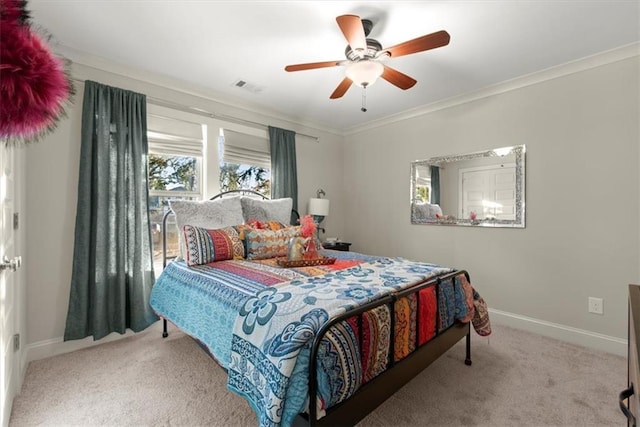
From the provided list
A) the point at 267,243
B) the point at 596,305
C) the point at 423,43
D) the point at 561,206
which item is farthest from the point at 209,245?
the point at 596,305

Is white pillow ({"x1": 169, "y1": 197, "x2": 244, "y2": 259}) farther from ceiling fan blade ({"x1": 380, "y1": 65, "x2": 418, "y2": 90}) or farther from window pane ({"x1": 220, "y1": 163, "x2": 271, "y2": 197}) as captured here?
ceiling fan blade ({"x1": 380, "y1": 65, "x2": 418, "y2": 90})

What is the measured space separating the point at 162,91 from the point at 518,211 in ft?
12.0

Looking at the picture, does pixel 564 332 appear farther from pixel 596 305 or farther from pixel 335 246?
pixel 335 246

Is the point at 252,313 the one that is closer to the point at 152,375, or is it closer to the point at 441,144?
the point at 152,375

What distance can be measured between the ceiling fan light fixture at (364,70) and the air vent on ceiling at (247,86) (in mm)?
1332

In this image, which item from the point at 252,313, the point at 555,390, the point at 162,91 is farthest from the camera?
the point at 162,91

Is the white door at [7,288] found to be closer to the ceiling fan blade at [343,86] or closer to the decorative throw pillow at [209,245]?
the decorative throw pillow at [209,245]

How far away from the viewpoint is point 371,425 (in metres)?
1.63

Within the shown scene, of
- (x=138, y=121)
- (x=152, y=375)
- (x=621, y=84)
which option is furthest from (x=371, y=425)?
(x=621, y=84)

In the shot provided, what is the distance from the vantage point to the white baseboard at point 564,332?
8.07 feet

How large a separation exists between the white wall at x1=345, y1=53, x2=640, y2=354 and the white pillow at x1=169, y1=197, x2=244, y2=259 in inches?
89.3

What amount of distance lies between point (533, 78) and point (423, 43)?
170 centimetres

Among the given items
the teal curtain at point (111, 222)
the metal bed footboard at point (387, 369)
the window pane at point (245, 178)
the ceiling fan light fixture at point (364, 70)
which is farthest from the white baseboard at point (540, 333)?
the ceiling fan light fixture at point (364, 70)

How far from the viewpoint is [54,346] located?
94.7 inches
